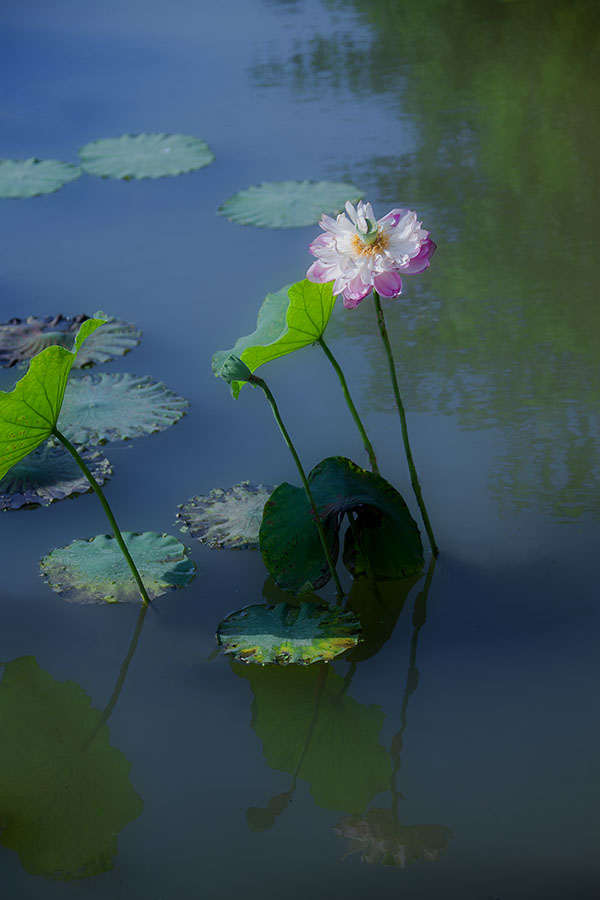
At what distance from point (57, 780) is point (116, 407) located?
2.80 feet

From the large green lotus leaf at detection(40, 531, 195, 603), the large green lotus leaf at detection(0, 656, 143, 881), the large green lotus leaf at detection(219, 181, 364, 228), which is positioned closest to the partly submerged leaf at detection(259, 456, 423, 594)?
the large green lotus leaf at detection(40, 531, 195, 603)

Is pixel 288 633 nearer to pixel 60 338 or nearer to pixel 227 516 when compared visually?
pixel 227 516

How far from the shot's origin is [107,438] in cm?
177

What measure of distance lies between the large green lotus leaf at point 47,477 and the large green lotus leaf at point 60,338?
0.36m

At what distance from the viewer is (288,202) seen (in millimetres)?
2646

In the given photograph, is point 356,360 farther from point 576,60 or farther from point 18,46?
point 18,46

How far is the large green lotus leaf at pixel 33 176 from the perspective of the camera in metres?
2.90

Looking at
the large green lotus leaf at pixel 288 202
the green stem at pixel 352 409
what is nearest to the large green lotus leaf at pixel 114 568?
the green stem at pixel 352 409

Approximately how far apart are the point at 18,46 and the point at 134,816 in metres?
3.94

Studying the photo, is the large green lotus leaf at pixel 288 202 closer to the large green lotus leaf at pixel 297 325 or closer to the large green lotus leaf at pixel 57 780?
the large green lotus leaf at pixel 297 325

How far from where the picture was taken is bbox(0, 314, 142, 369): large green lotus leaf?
2.02 metres

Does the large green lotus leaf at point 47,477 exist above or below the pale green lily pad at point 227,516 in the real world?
below

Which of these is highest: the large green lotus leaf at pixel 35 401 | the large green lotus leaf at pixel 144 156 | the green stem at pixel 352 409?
the large green lotus leaf at pixel 35 401

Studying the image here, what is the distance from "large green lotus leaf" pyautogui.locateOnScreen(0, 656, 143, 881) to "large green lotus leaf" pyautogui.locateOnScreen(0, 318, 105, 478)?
322 mm
